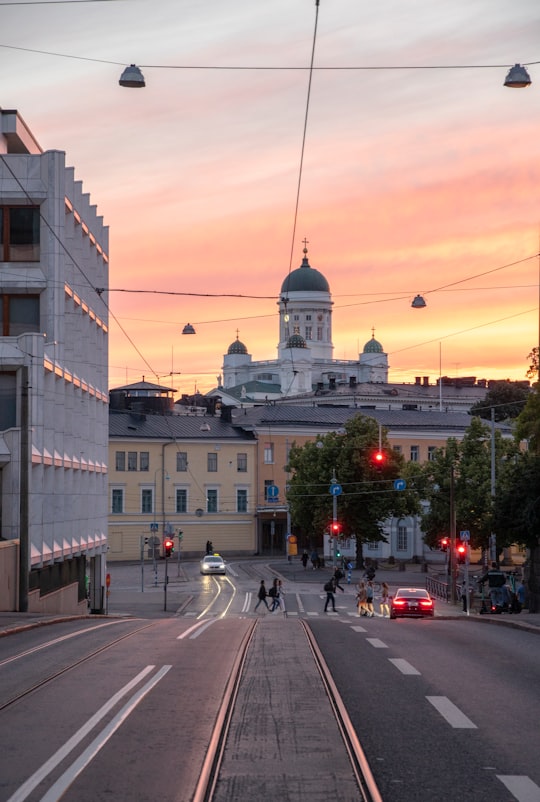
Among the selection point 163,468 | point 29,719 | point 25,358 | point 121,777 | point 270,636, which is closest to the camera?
point 121,777

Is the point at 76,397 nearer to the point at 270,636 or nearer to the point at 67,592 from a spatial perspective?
the point at 67,592

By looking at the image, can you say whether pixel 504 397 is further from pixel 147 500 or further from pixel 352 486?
pixel 352 486

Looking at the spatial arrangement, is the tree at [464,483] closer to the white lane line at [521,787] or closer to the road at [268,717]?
the road at [268,717]

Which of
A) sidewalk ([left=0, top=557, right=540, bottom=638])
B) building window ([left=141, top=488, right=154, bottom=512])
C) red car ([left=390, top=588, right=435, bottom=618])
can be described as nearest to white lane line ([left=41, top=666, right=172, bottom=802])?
sidewalk ([left=0, top=557, right=540, bottom=638])

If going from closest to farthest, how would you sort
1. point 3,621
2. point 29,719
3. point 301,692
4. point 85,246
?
point 29,719 < point 301,692 < point 3,621 < point 85,246

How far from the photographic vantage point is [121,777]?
9711 millimetres

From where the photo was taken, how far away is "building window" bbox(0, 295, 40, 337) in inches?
1695

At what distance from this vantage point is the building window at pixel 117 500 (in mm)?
98250

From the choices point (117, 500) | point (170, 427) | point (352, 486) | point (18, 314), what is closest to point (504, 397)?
point (170, 427)

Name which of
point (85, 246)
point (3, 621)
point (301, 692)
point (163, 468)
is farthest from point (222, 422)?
point (301, 692)

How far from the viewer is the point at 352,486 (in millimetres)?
85938

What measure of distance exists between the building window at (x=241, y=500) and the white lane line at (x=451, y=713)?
296ft

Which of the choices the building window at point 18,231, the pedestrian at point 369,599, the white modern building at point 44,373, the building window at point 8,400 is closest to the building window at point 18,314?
the white modern building at point 44,373

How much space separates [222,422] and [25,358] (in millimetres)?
68384
